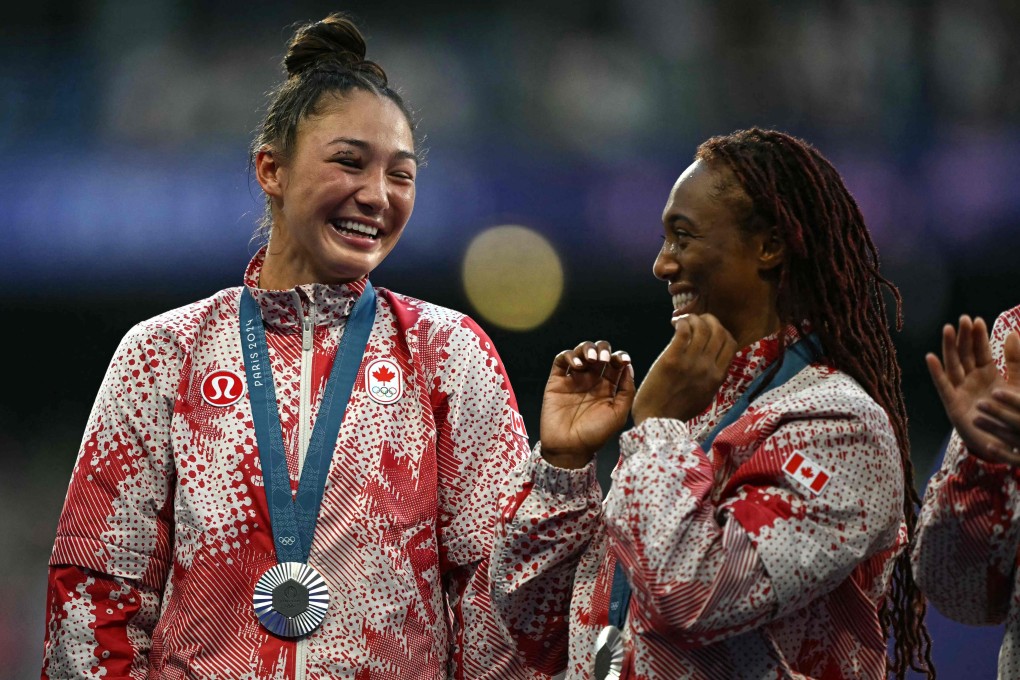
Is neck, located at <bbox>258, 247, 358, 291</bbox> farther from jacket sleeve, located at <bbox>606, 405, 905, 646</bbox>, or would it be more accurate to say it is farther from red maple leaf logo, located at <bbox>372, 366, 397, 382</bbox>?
jacket sleeve, located at <bbox>606, 405, 905, 646</bbox>

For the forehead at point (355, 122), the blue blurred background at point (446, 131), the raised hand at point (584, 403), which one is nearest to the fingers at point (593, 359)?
the raised hand at point (584, 403)

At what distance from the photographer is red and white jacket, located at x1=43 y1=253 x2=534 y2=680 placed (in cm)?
247

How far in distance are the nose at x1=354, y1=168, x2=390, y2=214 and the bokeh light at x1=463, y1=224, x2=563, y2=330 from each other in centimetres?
422

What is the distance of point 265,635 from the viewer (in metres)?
2.46

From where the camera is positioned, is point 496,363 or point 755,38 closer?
point 496,363

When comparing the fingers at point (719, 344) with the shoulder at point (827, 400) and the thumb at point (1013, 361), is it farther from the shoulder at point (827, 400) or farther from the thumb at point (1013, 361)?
the thumb at point (1013, 361)

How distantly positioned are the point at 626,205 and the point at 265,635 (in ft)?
16.3

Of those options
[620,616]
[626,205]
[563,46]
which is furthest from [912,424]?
[620,616]

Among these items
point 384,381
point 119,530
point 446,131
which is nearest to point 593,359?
point 384,381

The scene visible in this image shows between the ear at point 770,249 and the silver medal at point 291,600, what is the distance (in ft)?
3.33

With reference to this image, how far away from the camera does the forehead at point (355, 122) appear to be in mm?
2766

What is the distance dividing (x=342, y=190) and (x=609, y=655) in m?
1.15

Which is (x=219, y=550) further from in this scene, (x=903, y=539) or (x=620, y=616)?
(x=903, y=539)

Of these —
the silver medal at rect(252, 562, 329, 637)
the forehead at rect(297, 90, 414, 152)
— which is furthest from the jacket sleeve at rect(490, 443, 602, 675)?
the forehead at rect(297, 90, 414, 152)
